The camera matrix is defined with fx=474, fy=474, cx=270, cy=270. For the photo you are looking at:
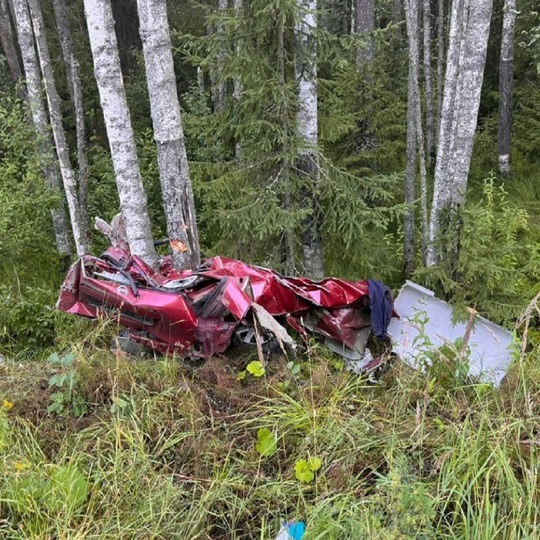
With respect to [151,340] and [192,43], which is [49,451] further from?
[192,43]

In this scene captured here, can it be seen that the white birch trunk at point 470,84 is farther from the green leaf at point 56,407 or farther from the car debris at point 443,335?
the green leaf at point 56,407

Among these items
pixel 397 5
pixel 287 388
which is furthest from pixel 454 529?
pixel 397 5

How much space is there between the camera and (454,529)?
223 centimetres

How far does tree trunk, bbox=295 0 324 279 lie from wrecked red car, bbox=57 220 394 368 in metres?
1.00

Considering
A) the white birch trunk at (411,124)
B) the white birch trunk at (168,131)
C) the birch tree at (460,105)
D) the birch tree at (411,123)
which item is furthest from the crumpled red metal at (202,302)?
the birch tree at (411,123)

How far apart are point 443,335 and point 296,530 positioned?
2316 mm

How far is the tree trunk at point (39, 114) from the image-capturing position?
7172 millimetres

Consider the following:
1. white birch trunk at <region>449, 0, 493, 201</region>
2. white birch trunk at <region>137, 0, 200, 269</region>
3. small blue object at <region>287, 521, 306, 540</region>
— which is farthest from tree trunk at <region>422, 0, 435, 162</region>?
small blue object at <region>287, 521, 306, 540</region>

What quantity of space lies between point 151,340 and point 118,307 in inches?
14.6

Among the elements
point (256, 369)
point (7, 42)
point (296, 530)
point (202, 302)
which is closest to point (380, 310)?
point (256, 369)

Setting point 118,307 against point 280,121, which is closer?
point 118,307

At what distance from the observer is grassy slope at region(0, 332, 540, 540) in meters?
2.24

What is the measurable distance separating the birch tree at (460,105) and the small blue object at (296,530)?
116 inches

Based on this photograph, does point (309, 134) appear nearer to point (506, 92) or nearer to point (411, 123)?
point (411, 123)
